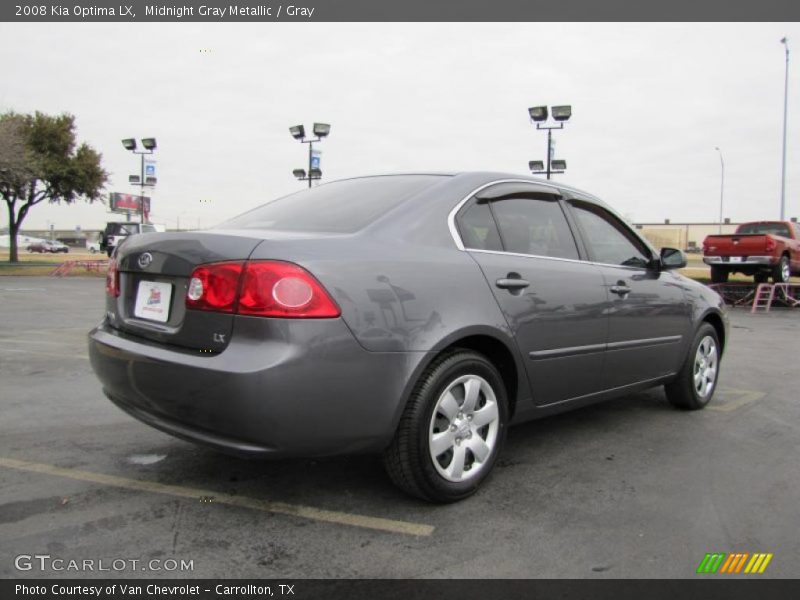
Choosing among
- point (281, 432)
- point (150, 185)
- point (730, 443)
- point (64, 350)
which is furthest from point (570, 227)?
point (150, 185)

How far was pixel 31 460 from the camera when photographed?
139 inches

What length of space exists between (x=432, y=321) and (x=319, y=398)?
0.64 metres

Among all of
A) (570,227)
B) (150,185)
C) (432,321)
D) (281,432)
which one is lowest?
(281,432)

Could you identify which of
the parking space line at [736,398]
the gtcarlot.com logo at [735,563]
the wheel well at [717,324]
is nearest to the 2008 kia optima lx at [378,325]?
the gtcarlot.com logo at [735,563]

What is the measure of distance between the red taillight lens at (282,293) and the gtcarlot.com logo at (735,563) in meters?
1.79

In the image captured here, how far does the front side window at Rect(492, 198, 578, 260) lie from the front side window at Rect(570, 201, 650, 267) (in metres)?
0.23

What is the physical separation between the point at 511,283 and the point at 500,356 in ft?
1.27

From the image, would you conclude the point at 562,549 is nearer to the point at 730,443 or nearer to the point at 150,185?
the point at 730,443

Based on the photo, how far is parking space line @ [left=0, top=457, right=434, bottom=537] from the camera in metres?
2.77

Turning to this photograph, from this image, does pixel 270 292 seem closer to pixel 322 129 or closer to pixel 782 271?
pixel 782 271

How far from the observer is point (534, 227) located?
145 inches

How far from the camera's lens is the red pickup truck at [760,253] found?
49.8 ft

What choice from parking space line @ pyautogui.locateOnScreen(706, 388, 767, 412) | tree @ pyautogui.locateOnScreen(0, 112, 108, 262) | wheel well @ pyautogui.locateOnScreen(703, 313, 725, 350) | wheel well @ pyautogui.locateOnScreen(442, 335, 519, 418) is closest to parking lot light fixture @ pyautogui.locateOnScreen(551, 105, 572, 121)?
parking space line @ pyautogui.locateOnScreen(706, 388, 767, 412)

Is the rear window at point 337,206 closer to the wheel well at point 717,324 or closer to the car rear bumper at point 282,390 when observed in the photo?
the car rear bumper at point 282,390
